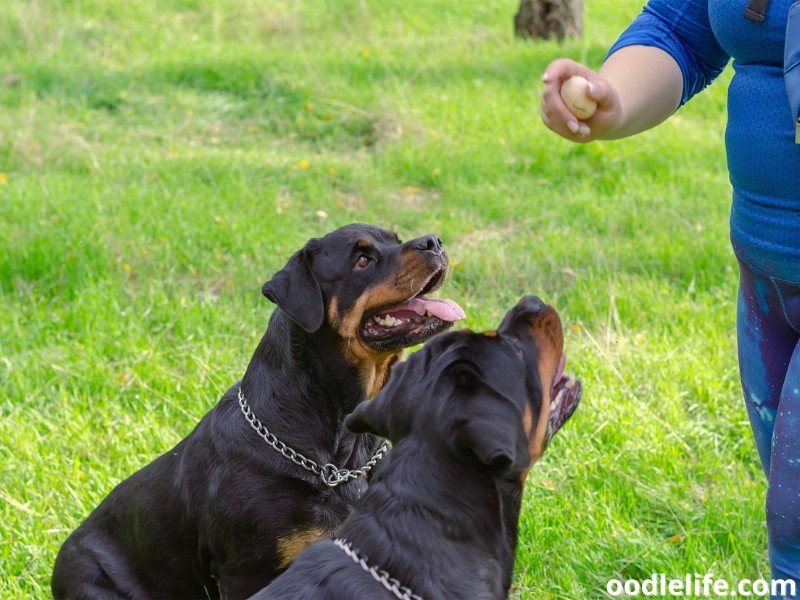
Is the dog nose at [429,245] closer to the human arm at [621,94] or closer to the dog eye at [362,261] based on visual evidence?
the dog eye at [362,261]

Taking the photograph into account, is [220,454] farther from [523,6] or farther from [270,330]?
[523,6]

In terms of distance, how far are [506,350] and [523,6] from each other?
952 centimetres

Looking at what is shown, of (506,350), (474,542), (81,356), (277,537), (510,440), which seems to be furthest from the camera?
(81,356)

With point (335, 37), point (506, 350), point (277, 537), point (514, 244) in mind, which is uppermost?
point (506, 350)

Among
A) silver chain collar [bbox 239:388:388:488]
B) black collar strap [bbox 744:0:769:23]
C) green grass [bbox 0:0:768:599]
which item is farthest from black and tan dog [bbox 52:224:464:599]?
black collar strap [bbox 744:0:769:23]

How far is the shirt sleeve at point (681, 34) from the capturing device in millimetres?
3125

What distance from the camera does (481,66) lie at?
10500mm

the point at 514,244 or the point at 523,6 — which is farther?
the point at 523,6

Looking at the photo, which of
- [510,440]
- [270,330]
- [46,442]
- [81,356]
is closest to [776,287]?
[510,440]

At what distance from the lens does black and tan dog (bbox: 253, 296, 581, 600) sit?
7.91 feet

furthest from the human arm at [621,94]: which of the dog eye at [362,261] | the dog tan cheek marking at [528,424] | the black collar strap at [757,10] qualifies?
the dog eye at [362,261]

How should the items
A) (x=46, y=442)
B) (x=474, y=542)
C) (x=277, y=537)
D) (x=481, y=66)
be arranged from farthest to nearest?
(x=481, y=66)
(x=46, y=442)
(x=277, y=537)
(x=474, y=542)

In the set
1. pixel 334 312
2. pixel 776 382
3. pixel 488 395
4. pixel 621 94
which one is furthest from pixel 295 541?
pixel 621 94

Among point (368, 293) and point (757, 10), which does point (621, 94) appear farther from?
point (368, 293)
